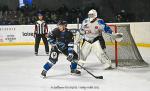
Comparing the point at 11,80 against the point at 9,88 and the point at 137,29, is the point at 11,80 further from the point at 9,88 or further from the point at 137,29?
the point at 137,29

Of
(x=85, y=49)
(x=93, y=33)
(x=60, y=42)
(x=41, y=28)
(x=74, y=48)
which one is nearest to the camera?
(x=60, y=42)

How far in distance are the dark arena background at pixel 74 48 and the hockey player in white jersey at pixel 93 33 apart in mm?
47

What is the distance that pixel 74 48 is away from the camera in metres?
12.7

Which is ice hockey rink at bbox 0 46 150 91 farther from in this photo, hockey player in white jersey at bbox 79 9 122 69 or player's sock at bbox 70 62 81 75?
hockey player in white jersey at bbox 79 9 122 69

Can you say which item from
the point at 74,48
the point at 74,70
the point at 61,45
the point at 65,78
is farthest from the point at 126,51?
the point at 74,48

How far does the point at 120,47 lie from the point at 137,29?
3733 millimetres

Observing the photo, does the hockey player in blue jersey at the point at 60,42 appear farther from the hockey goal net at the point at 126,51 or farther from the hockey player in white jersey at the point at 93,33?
the hockey goal net at the point at 126,51

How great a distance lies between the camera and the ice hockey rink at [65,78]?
659 centimetres

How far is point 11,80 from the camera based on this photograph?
737cm

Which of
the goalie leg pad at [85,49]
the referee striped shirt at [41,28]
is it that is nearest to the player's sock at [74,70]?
the goalie leg pad at [85,49]

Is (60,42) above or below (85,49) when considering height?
above

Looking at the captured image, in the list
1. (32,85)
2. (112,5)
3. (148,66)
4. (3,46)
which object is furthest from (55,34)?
(112,5)

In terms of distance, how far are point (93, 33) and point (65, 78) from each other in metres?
1.28

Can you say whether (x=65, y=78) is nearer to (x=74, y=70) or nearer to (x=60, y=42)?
(x=74, y=70)
